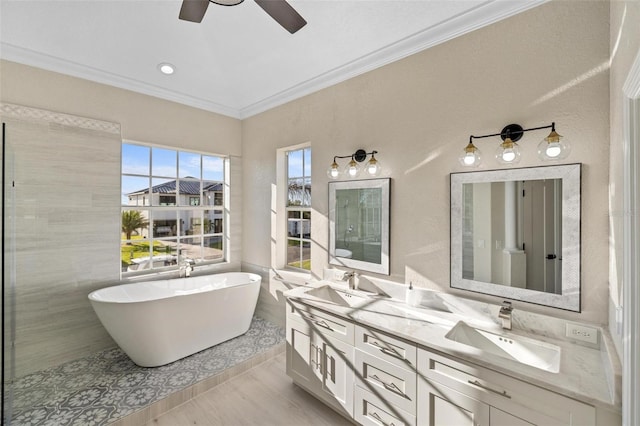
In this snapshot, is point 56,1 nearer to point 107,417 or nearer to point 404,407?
point 107,417

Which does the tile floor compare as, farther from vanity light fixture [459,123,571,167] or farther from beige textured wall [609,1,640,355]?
beige textured wall [609,1,640,355]

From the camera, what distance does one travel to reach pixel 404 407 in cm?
172

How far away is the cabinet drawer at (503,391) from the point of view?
1212 millimetres

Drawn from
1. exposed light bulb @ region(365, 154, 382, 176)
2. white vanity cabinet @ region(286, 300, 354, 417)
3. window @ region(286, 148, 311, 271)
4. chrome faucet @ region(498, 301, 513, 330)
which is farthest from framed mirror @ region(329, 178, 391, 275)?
chrome faucet @ region(498, 301, 513, 330)

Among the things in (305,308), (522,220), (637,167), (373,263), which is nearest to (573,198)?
(522,220)

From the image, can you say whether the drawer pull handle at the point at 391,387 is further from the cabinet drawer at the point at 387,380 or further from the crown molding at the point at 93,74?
the crown molding at the point at 93,74

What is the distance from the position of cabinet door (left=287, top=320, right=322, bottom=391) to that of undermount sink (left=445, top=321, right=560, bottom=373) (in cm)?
105

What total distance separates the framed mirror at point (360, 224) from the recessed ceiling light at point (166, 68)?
1.97m

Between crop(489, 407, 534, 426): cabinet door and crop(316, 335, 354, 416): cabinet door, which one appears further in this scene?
crop(316, 335, 354, 416): cabinet door

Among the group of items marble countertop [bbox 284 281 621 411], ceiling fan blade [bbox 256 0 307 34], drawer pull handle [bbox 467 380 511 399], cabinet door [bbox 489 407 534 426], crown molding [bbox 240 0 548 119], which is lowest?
cabinet door [bbox 489 407 534 426]

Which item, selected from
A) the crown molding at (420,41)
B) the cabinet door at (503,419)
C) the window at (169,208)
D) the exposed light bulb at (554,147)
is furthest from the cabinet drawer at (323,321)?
the crown molding at (420,41)

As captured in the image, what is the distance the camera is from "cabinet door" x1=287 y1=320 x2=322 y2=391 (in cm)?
225

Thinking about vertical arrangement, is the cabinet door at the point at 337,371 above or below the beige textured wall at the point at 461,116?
below

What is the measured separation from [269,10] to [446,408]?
240 cm
